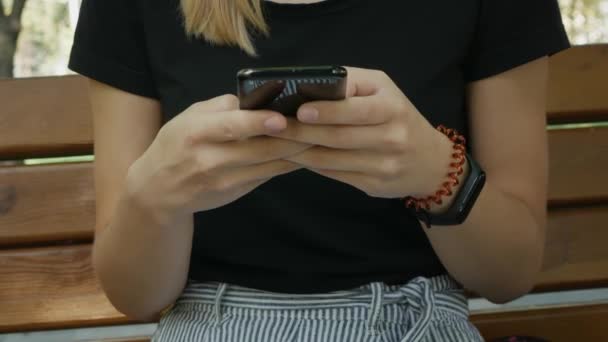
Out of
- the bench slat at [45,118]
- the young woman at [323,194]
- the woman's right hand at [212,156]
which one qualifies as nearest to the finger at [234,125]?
the woman's right hand at [212,156]

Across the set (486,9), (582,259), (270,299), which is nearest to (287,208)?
(270,299)

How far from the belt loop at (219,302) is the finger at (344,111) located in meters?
0.35

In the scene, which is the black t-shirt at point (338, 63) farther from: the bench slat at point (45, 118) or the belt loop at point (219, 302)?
the bench slat at point (45, 118)

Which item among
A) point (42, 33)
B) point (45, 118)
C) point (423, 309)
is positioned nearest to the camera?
point (423, 309)

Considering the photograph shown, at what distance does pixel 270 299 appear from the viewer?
89 cm

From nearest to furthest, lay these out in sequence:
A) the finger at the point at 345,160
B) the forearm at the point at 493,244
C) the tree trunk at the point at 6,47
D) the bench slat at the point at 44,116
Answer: the finger at the point at 345,160, the forearm at the point at 493,244, the bench slat at the point at 44,116, the tree trunk at the point at 6,47

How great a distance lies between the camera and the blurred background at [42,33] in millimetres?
1512

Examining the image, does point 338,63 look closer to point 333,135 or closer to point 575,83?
point 333,135

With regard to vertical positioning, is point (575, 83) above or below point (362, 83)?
below

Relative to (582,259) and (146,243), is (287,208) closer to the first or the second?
(146,243)

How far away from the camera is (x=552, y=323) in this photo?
1.35m

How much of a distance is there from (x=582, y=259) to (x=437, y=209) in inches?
26.4

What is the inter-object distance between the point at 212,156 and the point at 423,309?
→ 360 millimetres

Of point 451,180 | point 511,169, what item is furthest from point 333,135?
point 511,169
